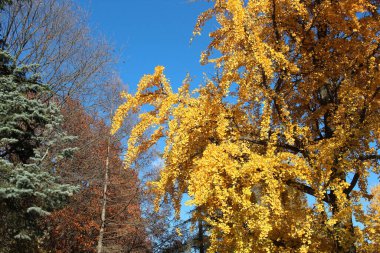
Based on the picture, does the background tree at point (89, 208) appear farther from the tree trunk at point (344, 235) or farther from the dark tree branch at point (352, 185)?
the tree trunk at point (344, 235)

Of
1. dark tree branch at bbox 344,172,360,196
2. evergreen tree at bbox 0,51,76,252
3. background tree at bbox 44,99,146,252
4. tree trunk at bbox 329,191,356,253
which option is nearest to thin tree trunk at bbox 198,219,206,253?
background tree at bbox 44,99,146,252

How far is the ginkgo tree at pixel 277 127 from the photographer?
4992 mm

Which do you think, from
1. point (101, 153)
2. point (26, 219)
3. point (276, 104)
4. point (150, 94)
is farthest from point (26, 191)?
point (101, 153)

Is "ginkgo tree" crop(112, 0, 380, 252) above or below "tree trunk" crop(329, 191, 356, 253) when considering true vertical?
above

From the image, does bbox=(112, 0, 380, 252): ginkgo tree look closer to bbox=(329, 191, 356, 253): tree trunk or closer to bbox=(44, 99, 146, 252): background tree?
bbox=(329, 191, 356, 253): tree trunk

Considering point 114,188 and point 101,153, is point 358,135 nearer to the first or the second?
point 114,188

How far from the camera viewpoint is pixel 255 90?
599 centimetres

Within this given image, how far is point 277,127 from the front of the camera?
613cm

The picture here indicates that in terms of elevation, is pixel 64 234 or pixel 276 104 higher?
pixel 64 234

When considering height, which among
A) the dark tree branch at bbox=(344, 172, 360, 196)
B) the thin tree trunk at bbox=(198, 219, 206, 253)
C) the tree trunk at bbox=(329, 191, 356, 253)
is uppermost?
the thin tree trunk at bbox=(198, 219, 206, 253)

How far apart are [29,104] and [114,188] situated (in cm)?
918

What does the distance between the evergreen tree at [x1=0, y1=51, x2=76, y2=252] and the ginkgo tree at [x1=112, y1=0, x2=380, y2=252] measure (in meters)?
1.76

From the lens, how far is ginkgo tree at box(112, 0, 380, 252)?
499 centimetres

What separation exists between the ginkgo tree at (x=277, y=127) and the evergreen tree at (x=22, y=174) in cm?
176
